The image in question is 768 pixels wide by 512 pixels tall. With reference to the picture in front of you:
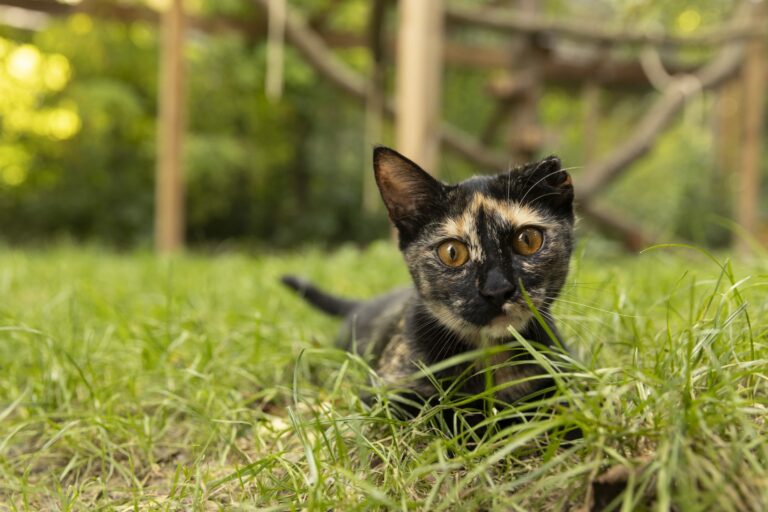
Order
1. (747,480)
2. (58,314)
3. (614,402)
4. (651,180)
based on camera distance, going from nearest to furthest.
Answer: (747,480) < (614,402) < (58,314) < (651,180)

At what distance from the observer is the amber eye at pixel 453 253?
162 cm

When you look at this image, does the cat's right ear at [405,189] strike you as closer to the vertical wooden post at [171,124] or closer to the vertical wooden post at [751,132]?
Result: the vertical wooden post at [171,124]

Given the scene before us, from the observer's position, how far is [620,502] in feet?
3.48

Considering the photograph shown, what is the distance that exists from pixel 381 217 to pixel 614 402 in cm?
1094

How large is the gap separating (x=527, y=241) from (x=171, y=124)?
18.1 ft

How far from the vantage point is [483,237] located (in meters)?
1.59

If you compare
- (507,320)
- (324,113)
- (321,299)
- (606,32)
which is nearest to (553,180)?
(507,320)

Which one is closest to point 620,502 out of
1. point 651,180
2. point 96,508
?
point 96,508

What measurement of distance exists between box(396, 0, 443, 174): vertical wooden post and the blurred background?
739mm

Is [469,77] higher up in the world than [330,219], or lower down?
higher up

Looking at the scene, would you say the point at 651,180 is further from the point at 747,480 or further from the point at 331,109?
the point at 747,480

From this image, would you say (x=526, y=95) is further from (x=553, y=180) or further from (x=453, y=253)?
(x=453, y=253)

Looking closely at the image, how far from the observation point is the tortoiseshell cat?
1537 mm

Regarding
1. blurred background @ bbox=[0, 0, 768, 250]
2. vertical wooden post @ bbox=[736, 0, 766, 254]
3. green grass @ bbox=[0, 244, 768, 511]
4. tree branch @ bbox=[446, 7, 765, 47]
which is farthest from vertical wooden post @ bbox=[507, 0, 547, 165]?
green grass @ bbox=[0, 244, 768, 511]
